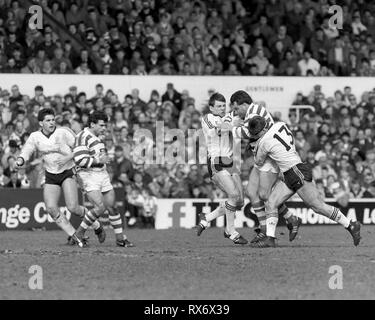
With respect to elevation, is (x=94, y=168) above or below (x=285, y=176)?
above

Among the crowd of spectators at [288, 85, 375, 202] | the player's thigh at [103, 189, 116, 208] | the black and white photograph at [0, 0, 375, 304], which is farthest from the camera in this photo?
the crowd of spectators at [288, 85, 375, 202]

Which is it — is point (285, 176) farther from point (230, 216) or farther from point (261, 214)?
point (230, 216)

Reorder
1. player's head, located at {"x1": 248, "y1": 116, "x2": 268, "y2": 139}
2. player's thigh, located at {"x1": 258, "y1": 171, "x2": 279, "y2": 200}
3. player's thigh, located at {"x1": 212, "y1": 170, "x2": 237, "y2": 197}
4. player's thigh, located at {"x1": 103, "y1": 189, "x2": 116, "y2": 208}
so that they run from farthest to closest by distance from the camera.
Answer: player's thigh, located at {"x1": 212, "y1": 170, "x2": 237, "y2": 197}
player's thigh, located at {"x1": 103, "y1": 189, "x2": 116, "y2": 208}
player's thigh, located at {"x1": 258, "y1": 171, "x2": 279, "y2": 200}
player's head, located at {"x1": 248, "y1": 116, "x2": 268, "y2": 139}

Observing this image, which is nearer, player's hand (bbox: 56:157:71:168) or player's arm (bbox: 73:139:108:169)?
player's arm (bbox: 73:139:108:169)

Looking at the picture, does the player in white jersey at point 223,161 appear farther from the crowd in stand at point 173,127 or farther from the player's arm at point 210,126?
the crowd in stand at point 173,127

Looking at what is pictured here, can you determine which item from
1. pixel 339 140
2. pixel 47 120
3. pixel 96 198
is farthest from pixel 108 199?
pixel 339 140

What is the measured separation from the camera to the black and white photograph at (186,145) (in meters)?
14.8

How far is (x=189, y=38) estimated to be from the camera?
28188mm

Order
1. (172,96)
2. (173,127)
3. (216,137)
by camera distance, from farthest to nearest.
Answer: (172,96), (173,127), (216,137)

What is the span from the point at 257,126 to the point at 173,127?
9478 mm

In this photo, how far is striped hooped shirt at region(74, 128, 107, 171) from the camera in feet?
55.3

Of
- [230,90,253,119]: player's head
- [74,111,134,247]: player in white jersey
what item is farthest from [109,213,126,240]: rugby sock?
[230,90,253,119]: player's head

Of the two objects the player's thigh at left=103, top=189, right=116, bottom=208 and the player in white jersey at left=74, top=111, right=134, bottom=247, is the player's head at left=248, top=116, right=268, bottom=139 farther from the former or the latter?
the player's thigh at left=103, top=189, right=116, bottom=208
